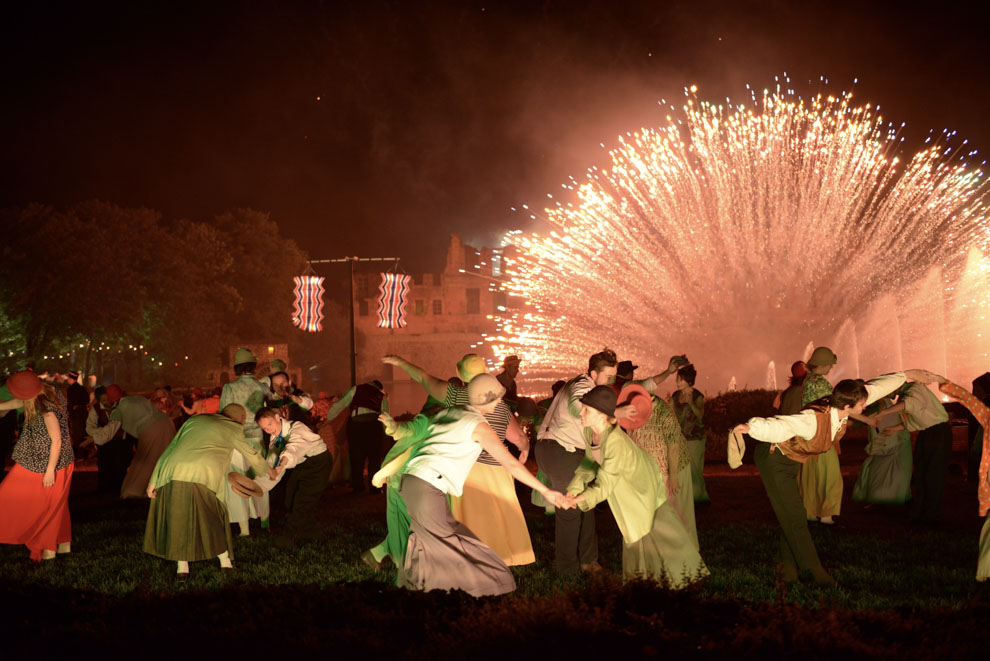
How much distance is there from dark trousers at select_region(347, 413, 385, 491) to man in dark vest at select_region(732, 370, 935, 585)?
7.06 m

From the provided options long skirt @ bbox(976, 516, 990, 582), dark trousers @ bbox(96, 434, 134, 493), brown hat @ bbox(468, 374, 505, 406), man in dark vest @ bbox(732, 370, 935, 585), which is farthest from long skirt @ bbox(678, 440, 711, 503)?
dark trousers @ bbox(96, 434, 134, 493)

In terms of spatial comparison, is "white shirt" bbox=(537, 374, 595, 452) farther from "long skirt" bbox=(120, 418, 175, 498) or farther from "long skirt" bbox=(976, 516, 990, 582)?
"long skirt" bbox=(120, 418, 175, 498)

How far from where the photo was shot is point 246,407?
9.83 m

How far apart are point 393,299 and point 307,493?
25.8 m

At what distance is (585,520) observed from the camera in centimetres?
758

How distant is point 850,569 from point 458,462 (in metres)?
3.66

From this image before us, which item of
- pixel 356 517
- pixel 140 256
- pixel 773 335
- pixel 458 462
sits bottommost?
pixel 356 517

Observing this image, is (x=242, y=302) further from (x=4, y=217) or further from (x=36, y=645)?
(x=36, y=645)

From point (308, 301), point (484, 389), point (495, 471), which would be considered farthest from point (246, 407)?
point (308, 301)

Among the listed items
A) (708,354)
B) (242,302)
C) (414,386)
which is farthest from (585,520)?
(414,386)

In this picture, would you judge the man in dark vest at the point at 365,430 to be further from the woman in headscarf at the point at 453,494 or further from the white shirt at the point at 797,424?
the white shirt at the point at 797,424

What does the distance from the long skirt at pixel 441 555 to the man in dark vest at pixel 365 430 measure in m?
6.38

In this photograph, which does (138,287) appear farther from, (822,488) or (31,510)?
(822,488)

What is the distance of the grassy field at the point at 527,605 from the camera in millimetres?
5359
